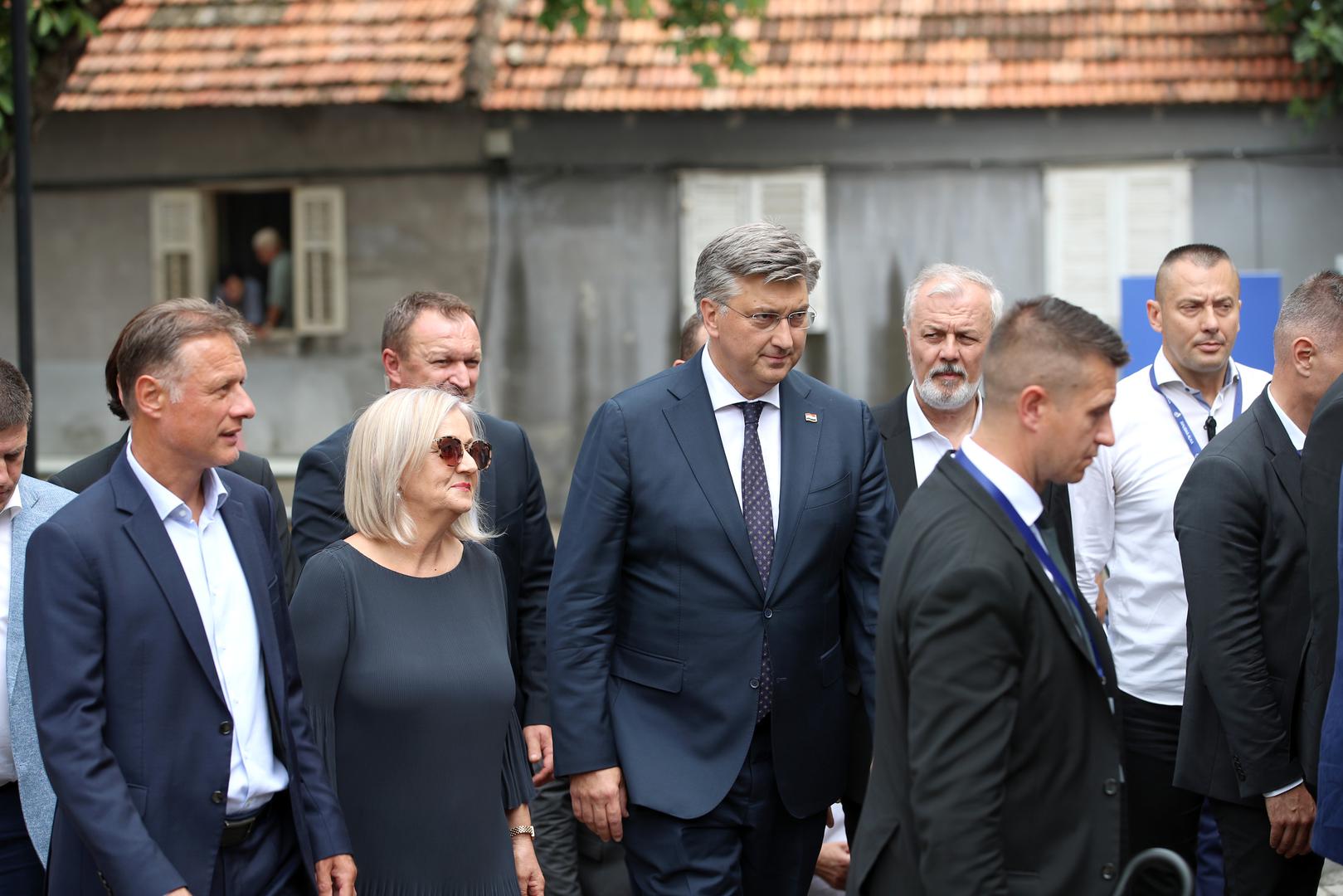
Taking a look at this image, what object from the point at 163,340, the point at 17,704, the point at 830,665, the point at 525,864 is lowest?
the point at 525,864

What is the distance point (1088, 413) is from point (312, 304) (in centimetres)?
1551

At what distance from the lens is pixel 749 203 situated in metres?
16.9

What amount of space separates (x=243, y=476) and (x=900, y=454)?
2.12m

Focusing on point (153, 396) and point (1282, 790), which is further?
point (1282, 790)

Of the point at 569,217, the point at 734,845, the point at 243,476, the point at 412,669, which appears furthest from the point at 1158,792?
the point at 569,217

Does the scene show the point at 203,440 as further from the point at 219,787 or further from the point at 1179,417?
the point at 1179,417

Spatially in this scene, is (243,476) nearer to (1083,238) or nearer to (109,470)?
(109,470)

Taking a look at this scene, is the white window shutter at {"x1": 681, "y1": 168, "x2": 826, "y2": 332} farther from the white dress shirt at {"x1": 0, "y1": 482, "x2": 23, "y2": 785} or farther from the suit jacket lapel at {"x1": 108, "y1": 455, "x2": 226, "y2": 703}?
the suit jacket lapel at {"x1": 108, "y1": 455, "x2": 226, "y2": 703}

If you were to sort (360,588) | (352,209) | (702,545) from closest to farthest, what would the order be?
1. (360,588)
2. (702,545)
3. (352,209)

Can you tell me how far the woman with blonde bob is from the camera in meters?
3.95

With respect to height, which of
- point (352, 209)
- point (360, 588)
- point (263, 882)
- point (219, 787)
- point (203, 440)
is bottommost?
point (263, 882)

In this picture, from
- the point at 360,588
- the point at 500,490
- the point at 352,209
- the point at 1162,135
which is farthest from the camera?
the point at 352,209

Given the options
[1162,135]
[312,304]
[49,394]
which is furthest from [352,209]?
[1162,135]

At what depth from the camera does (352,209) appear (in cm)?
1755
